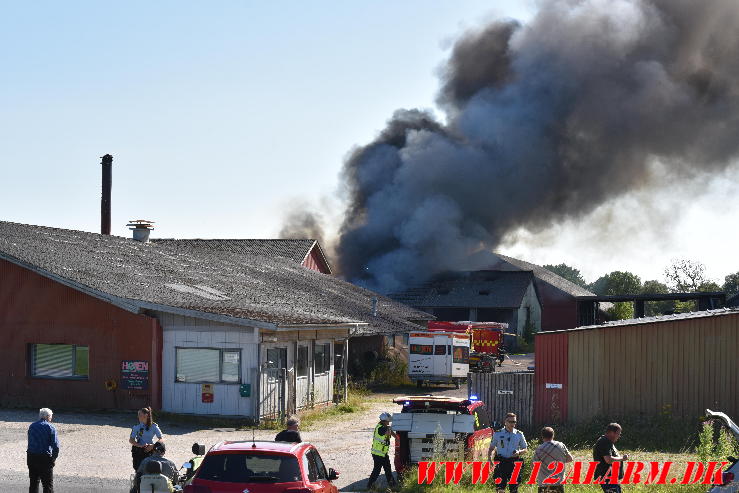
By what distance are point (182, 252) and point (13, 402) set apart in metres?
12.9

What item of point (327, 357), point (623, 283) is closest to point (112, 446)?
point (327, 357)

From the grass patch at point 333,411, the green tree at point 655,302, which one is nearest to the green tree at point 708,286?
the green tree at point 655,302

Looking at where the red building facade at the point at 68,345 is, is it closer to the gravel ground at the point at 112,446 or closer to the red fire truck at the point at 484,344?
the gravel ground at the point at 112,446

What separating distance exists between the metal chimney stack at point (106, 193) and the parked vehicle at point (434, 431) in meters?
33.4

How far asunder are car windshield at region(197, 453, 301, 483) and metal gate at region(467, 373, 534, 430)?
13.6m

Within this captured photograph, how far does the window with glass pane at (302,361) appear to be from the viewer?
97.1 ft

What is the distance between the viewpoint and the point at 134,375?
1085 inches

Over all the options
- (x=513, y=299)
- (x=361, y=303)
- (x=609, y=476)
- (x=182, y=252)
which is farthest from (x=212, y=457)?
(x=513, y=299)

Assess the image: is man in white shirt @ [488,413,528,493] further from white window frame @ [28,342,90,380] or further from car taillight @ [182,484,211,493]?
white window frame @ [28,342,90,380]

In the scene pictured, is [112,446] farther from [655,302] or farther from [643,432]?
[655,302]

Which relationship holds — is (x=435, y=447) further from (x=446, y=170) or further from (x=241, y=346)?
(x=446, y=170)

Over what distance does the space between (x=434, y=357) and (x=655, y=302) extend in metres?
78.0

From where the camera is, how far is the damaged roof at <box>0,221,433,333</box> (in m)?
28.1

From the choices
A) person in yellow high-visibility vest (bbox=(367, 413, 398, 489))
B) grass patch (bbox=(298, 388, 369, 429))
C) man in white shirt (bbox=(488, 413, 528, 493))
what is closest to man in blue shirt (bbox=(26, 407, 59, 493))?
person in yellow high-visibility vest (bbox=(367, 413, 398, 489))
